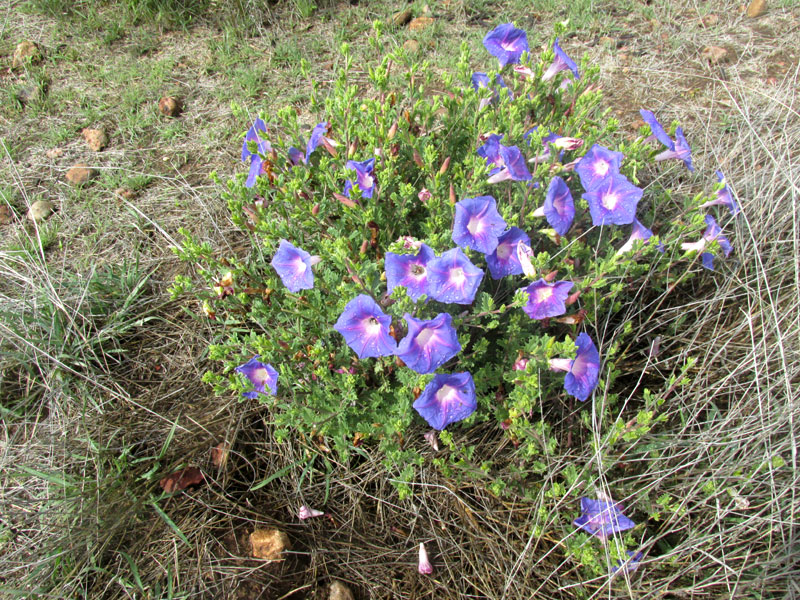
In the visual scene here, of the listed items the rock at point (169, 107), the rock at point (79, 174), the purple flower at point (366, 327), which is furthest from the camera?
the rock at point (169, 107)

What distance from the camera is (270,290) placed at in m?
2.36

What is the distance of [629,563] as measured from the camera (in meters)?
1.95

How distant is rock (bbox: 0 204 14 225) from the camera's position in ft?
11.1

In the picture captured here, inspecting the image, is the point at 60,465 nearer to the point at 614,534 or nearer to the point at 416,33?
the point at 614,534

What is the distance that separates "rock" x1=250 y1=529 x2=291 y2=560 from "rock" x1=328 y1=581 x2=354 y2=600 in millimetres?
246

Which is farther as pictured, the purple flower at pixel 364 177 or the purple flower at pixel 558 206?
the purple flower at pixel 364 177

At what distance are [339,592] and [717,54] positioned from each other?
4534 millimetres

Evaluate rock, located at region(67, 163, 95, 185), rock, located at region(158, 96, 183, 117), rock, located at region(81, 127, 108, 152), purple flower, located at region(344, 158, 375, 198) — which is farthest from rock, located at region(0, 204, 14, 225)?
purple flower, located at region(344, 158, 375, 198)

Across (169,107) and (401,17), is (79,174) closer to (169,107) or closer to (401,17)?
(169,107)

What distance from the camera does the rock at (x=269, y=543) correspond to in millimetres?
2164

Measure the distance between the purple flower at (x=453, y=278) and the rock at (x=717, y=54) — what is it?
3495mm

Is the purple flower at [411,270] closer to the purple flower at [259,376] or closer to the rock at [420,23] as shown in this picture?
the purple flower at [259,376]

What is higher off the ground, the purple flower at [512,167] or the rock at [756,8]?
the purple flower at [512,167]

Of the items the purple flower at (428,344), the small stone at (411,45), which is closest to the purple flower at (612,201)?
the purple flower at (428,344)
